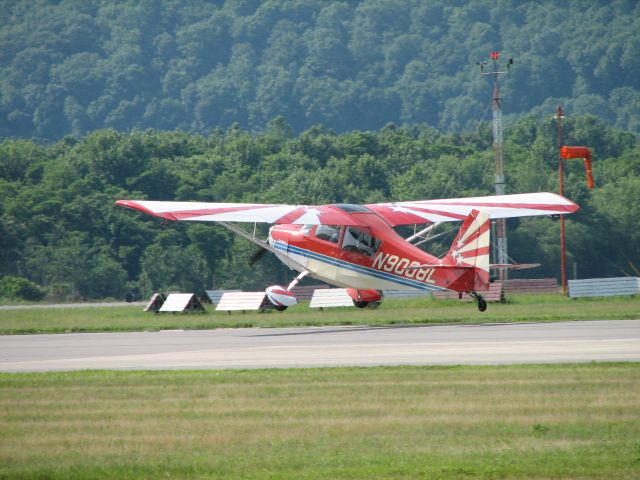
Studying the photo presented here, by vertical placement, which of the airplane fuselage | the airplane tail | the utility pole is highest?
the airplane tail

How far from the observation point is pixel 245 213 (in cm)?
3238

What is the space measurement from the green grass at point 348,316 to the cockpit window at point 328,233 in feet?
6.87

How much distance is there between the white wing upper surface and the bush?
2301cm

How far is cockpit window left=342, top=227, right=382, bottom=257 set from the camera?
31.2 meters

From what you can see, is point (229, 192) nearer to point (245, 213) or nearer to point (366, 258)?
point (245, 213)

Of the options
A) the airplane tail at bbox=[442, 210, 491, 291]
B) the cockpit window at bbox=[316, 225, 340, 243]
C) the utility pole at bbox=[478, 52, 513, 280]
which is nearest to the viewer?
the airplane tail at bbox=[442, 210, 491, 291]

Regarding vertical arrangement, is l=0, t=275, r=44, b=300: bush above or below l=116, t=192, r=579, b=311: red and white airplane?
below

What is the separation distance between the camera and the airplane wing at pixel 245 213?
3119 centimetres

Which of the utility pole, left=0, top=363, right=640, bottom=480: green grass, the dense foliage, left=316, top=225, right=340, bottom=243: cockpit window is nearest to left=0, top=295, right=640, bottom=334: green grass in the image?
left=316, top=225, right=340, bottom=243: cockpit window

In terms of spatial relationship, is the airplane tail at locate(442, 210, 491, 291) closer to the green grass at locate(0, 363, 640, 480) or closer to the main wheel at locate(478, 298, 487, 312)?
the main wheel at locate(478, 298, 487, 312)

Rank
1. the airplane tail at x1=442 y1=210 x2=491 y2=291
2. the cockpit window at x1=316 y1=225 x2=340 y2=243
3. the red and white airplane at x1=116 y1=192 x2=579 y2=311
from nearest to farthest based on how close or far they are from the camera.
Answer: the airplane tail at x1=442 y1=210 x2=491 y2=291 < the red and white airplane at x1=116 y1=192 x2=579 y2=311 < the cockpit window at x1=316 y1=225 x2=340 y2=243

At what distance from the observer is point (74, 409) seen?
54.9 ft

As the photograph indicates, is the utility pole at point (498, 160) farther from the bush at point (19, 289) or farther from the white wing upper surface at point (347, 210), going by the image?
the bush at point (19, 289)

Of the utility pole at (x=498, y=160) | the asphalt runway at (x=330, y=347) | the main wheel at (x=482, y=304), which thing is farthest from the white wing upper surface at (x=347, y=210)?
the utility pole at (x=498, y=160)
